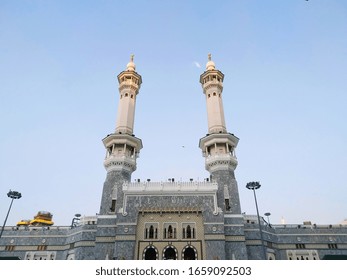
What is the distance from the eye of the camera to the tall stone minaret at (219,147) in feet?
131

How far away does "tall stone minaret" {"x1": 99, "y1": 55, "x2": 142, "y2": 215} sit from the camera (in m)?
40.2

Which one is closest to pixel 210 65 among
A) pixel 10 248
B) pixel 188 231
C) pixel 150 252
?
pixel 188 231

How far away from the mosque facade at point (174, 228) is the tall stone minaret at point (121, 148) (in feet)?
0.48

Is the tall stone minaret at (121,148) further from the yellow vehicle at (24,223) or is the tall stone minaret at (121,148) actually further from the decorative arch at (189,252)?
the yellow vehicle at (24,223)

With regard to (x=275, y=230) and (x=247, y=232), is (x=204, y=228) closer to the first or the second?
(x=247, y=232)

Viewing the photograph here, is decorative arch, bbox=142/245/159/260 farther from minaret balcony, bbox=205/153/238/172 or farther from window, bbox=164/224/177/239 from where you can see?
minaret balcony, bbox=205/153/238/172

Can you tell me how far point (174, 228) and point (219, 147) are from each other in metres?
14.9

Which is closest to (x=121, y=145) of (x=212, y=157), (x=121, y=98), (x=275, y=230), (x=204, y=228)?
(x=121, y=98)

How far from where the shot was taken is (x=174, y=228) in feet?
115

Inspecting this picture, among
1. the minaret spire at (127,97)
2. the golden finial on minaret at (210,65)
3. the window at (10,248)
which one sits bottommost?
the window at (10,248)

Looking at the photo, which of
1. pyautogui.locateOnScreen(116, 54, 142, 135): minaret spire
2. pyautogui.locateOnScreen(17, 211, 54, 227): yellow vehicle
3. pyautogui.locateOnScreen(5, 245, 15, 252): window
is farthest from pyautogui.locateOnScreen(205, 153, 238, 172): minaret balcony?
pyautogui.locateOnScreen(17, 211, 54, 227): yellow vehicle

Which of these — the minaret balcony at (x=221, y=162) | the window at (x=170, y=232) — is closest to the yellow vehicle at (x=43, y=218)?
the window at (x=170, y=232)

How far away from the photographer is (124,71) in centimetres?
5381
